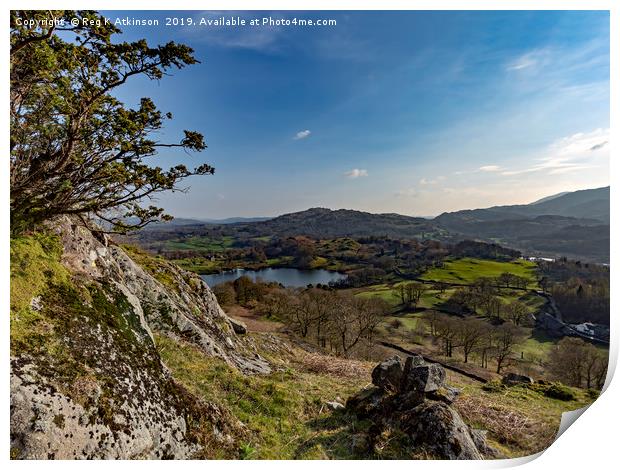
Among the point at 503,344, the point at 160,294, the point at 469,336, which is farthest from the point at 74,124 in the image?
the point at 503,344

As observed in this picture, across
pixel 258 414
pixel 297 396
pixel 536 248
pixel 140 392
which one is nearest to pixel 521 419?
pixel 297 396

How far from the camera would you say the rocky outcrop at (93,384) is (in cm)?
428

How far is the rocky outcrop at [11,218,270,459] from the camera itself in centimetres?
428

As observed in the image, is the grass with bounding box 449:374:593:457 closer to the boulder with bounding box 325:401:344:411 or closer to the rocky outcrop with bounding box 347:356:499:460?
the rocky outcrop with bounding box 347:356:499:460

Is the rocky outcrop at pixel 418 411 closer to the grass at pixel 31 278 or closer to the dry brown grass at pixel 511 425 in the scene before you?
the dry brown grass at pixel 511 425

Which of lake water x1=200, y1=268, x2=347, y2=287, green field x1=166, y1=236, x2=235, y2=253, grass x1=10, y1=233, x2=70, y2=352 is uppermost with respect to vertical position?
grass x1=10, y1=233, x2=70, y2=352

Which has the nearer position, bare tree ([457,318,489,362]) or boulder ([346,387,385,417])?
boulder ([346,387,385,417])

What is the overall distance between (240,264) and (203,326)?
371ft

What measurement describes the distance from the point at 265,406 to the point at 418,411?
3464 mm

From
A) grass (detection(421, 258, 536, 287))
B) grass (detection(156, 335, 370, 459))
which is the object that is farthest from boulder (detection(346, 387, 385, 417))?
grass (detection(421, 258, 536, 287))

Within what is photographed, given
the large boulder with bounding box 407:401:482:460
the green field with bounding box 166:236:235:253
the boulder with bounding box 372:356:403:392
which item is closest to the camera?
the large boulder with bounding box 407:401:482:460

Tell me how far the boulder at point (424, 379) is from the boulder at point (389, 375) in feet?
1.05
